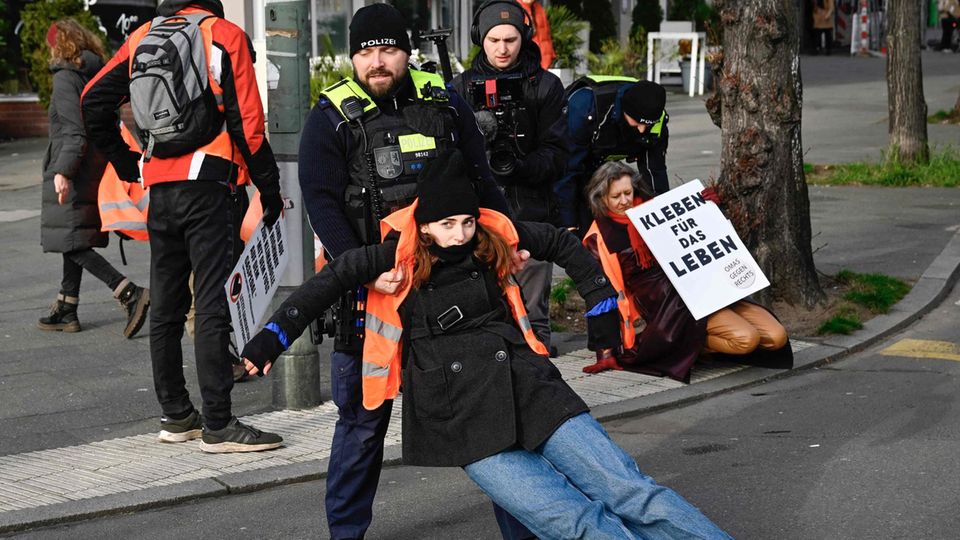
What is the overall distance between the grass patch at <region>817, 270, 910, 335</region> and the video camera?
249 cm

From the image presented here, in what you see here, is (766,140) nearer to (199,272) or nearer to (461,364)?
(199,272)

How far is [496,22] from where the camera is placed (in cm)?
709

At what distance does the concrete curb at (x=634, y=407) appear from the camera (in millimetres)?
5461

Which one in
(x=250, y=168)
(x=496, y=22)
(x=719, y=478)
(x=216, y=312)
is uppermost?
(x=496, y=22)

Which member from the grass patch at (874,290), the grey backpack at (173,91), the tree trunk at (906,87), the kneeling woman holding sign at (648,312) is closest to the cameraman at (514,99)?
the kneeling woman holding sign at (648,312)

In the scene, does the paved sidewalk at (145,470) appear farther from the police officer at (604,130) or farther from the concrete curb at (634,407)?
the police officer at (604,130)

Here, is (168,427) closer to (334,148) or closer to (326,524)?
(326,524)

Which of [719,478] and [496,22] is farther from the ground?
[496,22]

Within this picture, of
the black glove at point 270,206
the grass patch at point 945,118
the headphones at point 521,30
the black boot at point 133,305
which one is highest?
the headphones at point 521,30

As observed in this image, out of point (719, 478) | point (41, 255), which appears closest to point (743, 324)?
point (719, 478)

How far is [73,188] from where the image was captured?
8641 millimetres

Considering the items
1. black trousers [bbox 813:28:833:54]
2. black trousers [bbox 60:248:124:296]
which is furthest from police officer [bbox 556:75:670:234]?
black trousers [bbox 813:28:833:54]

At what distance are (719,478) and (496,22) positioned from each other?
262 centimetres

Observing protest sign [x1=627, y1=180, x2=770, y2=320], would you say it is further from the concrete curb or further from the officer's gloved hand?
the concrete curb
